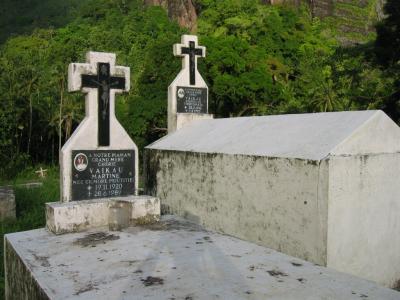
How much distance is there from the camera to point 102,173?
578 cm

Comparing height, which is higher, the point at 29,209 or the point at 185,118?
the point at 185,118

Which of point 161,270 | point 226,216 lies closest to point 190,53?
point 226,216

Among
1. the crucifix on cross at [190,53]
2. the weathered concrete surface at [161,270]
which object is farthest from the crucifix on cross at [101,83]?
the crucifix on cross at [190,53]

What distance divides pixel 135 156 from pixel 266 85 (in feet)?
46.6

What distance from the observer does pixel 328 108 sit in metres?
19.3

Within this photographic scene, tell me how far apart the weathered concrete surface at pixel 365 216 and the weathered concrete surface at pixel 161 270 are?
648 mm

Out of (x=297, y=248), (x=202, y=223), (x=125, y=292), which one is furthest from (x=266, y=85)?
(x=125, y=292)

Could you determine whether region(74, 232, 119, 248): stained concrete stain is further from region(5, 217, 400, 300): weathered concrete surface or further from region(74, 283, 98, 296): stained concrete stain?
region(74, 283, 98, 296): stained concrete stain

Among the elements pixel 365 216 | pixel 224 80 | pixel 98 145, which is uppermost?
pixel 224 80

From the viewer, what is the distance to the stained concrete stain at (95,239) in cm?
473

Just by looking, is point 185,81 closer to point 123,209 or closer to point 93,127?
point 93,127

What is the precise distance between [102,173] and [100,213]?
0.59m

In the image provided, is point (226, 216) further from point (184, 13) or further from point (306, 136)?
point (184, 13)

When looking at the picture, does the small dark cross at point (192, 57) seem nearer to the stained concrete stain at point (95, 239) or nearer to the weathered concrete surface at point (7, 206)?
the weathered concrete surface at point (7, 206)
